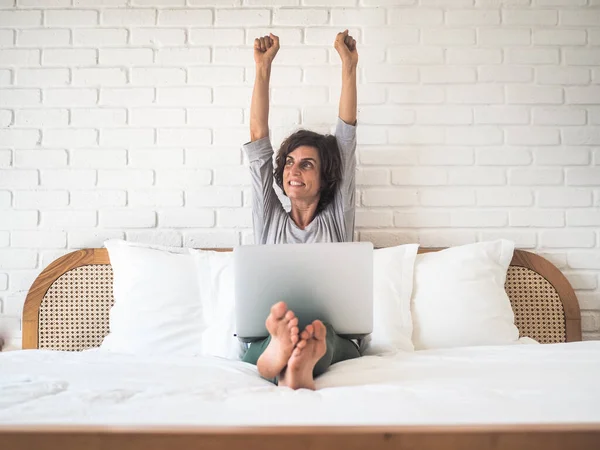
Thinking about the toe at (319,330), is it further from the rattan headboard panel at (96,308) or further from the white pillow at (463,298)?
the rattan headboard panel at (96,308)

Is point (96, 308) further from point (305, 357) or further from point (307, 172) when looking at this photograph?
point (305, 357)

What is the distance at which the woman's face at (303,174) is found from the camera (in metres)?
2.05

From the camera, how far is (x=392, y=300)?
1865 millimetres

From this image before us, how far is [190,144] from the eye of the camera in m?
2.33

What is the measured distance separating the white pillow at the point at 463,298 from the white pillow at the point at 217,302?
0.64 m

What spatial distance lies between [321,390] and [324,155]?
3.75 ft

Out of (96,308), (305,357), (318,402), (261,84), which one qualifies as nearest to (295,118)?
(261,84)

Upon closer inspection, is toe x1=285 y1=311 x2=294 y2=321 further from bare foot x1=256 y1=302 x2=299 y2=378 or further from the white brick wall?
the white brick wall

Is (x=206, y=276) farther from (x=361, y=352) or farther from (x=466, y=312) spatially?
(x=466, y=312)

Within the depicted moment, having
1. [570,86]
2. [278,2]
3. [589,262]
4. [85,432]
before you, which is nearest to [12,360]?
[85,432]

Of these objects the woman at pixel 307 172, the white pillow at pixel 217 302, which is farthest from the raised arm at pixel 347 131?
the white pillow at pixel 217 302

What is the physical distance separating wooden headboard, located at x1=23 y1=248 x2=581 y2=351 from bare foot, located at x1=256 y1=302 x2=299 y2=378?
45.7 inches

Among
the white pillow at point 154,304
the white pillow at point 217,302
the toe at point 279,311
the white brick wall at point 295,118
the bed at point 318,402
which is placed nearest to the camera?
the bed at point 318,402

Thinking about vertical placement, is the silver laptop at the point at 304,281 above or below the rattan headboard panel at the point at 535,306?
above
